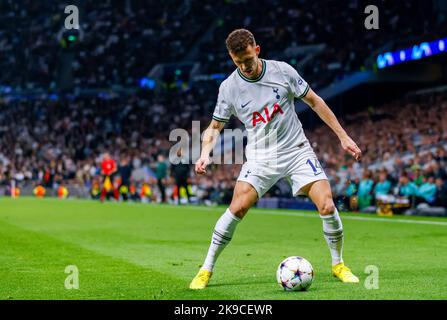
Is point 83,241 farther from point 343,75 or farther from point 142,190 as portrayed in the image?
point 343,75

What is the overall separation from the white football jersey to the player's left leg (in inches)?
19.6

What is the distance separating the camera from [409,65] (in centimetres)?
3650

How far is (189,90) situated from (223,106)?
3990 centimetres

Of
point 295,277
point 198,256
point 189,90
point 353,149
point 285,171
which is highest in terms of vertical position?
point 189,90

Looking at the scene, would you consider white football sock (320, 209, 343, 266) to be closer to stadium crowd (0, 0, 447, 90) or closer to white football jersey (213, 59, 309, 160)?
white football jersey (213, 59, 309, 160)

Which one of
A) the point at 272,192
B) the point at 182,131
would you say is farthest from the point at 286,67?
the point at 182,131

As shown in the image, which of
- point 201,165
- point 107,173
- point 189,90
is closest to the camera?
point 201,165

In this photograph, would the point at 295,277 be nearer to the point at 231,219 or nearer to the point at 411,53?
the point at 231,219

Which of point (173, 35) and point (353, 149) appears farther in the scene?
point (173, 35)

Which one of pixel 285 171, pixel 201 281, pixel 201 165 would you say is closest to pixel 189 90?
pixel 285 171

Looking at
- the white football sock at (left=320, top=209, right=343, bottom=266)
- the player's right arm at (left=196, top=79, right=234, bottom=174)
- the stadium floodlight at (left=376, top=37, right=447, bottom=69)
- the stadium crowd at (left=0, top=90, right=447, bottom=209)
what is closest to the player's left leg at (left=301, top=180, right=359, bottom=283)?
the white football sock at (left=320, top=209, right=343, bottom=266)

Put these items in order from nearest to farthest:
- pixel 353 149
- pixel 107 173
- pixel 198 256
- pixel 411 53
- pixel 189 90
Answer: pixel 353 149 → pixel 198 256 → pixel 107 173 → pixel 411 53 → pixel 189 90

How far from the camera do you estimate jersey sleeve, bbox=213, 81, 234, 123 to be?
8555 mm

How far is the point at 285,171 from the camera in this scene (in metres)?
8.63
